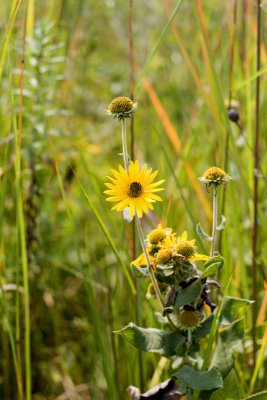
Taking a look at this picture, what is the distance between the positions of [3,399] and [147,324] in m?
0.37

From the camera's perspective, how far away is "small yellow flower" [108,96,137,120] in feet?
2.69

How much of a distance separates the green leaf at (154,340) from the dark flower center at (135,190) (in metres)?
0.21

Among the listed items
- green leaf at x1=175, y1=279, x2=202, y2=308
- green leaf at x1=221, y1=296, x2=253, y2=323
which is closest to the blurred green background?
green leaf at x1=221, y1=296, x2=253, y2=323

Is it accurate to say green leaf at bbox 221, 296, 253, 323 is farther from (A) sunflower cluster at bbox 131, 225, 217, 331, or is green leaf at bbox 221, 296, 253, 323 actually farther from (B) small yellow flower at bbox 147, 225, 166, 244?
(B) small yellow flower at bbox 147, 225, 166, 244

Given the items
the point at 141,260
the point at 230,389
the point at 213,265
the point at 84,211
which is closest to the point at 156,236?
the point at 141,260

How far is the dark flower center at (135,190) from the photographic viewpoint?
82 cm

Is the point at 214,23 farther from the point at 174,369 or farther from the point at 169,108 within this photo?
the point at 174,369

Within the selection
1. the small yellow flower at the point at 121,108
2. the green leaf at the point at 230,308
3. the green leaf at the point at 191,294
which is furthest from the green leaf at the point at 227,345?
the small yellow flower at the point at 121,108

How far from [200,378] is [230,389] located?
7cm

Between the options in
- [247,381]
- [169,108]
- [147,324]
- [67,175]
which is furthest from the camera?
[169,108]

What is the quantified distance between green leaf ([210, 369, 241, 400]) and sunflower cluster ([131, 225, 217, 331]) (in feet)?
0.31

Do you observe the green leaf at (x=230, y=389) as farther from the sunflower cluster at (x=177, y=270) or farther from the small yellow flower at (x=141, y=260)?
the small yellow flower at (x=141, y=260)

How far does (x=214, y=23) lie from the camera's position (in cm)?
242

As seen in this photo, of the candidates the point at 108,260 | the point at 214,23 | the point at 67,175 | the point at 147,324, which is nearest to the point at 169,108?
the point at 214,23
